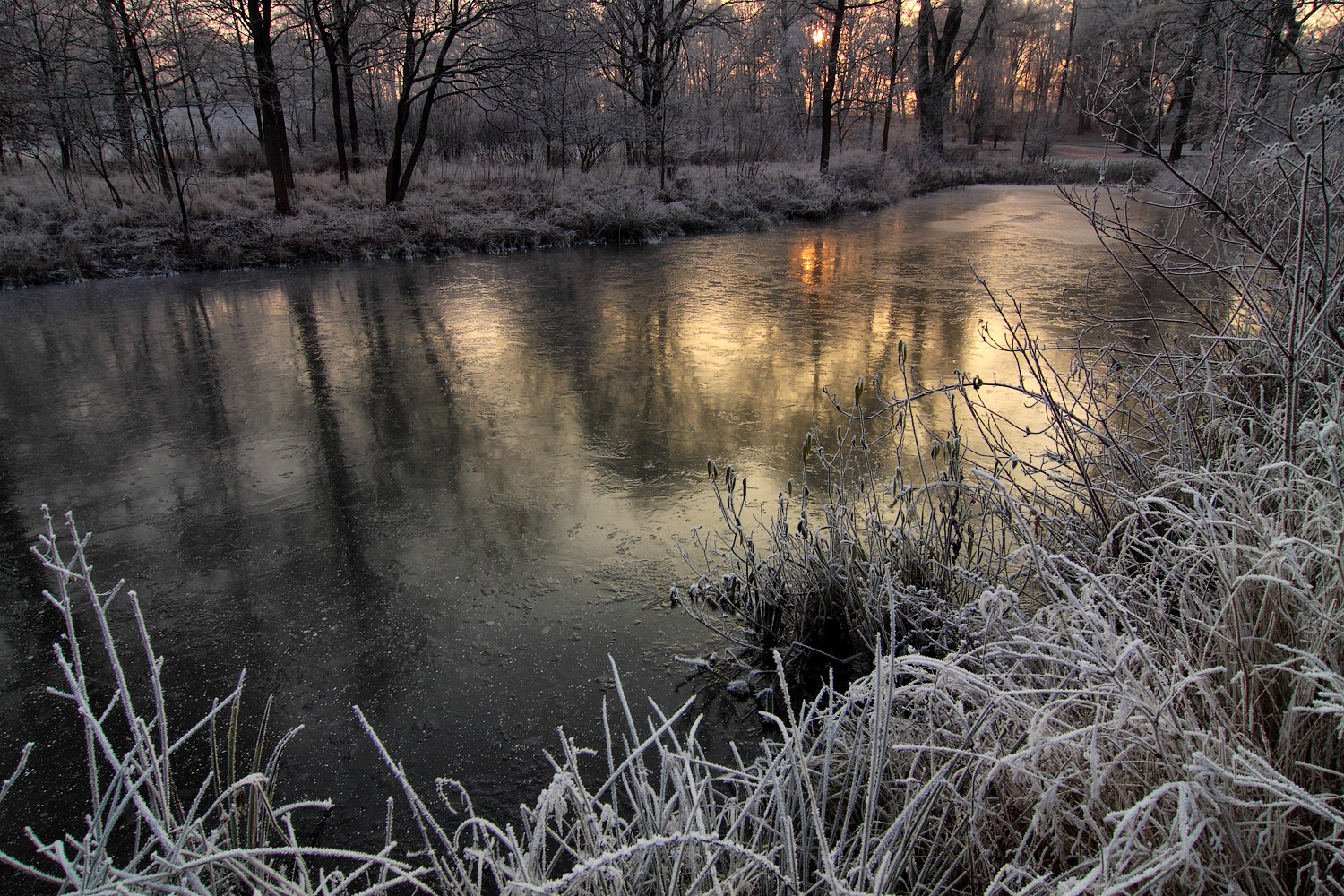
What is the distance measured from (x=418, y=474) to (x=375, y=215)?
12602 millimetres

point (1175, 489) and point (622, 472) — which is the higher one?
point (1175, 489)

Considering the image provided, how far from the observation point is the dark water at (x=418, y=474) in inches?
115

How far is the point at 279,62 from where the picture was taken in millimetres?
18000

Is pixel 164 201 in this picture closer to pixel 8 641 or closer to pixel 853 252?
pixel 853 252

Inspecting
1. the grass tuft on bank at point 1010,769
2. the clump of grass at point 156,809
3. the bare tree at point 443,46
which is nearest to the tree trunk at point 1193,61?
the grass tuft on bank at point 1010,769

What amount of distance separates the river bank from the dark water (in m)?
2.39

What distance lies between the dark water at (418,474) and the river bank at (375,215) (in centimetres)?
239

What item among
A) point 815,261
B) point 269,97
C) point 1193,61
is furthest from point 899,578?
point 269,97

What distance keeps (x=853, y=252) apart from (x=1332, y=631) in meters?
12.9

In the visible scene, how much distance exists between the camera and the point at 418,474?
4875 mm

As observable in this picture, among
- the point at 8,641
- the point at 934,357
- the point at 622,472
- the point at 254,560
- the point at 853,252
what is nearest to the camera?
the point at 8,641

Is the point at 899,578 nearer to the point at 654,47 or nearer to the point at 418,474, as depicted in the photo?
the point at 418,474

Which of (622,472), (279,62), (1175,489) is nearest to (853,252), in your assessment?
(622,472)

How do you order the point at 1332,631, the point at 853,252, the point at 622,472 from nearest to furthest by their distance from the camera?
the point at 1332,631
the point at 622,472
the point at 853,252
